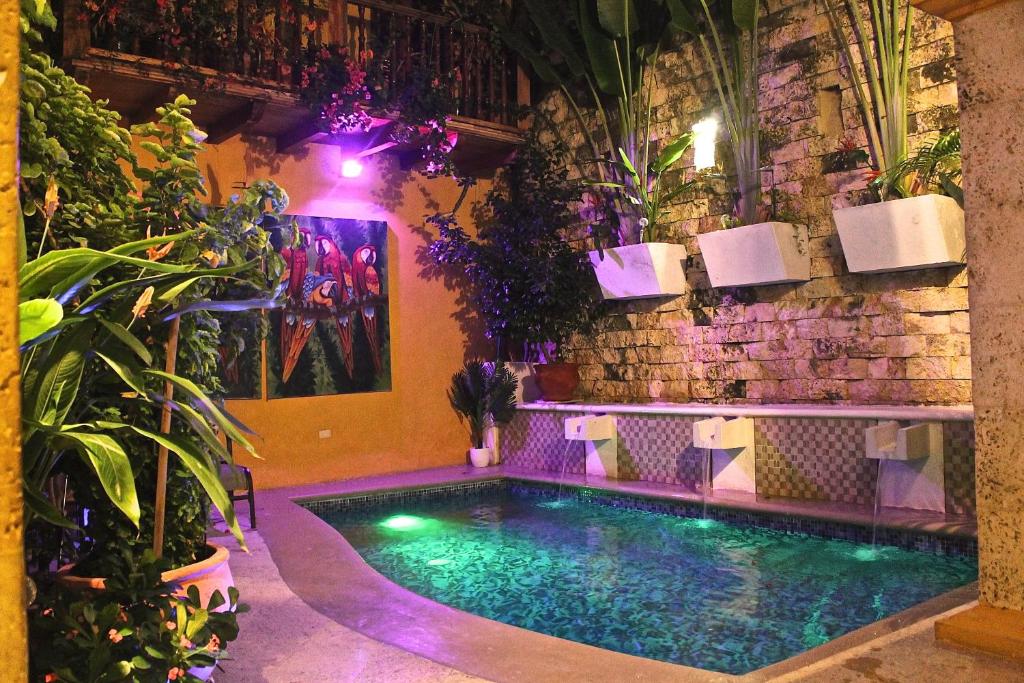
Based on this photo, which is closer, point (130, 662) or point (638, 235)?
point (130, 662)

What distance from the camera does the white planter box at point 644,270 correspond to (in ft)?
26.7

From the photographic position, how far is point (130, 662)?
2.11m

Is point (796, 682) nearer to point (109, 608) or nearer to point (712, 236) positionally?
point (109, 608)

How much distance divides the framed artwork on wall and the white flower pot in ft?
3.97

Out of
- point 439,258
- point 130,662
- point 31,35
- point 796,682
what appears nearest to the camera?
point 130,662

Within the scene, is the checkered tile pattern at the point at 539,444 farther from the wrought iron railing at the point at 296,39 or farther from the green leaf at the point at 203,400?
the green leaf at the point at 203,400

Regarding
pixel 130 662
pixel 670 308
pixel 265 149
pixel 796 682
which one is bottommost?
pixel 796 682

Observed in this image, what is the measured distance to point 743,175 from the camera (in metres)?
7.56

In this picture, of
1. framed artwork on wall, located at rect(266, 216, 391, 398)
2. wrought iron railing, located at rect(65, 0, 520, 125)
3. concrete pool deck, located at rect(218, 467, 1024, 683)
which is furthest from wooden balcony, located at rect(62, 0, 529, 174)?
concrete pool deck, located at rect(218, 467, 1024, 683)

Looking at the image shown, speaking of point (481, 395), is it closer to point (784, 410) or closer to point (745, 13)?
point (784, 410)

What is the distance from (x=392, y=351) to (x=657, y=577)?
15.7 ft

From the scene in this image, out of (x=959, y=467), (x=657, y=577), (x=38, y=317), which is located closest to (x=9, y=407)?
(x=38, y=317)

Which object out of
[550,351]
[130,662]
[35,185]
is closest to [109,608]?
[130,662]

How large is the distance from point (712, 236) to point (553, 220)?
193 centimetres
